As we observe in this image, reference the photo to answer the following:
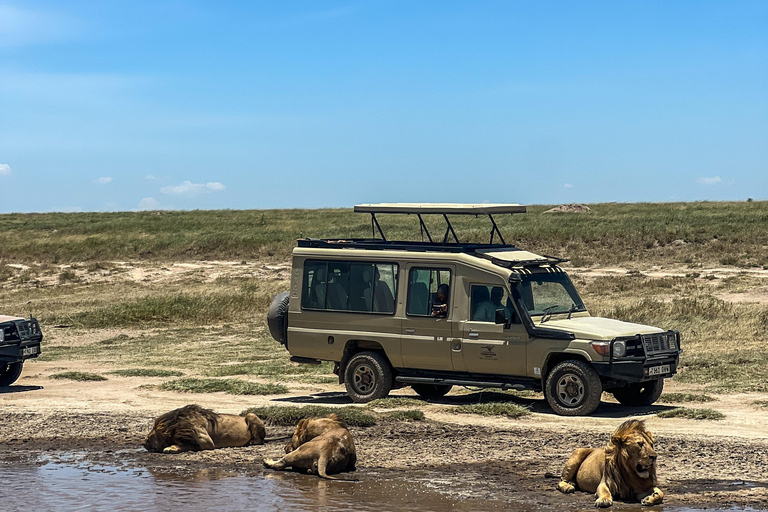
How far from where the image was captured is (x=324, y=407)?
13758 mm

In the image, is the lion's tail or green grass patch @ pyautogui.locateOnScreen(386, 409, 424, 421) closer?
the lion's tail

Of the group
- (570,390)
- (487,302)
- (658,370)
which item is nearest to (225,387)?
(487,302)

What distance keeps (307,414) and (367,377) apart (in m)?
1.96

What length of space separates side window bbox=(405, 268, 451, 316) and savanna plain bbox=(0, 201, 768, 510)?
133 centimetres

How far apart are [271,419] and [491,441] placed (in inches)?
124

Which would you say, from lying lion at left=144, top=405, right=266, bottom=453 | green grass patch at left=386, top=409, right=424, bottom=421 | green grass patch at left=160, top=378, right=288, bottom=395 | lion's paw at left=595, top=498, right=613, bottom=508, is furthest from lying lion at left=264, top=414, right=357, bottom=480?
green grass patch at left=160, top=378, right=288, bottom=395

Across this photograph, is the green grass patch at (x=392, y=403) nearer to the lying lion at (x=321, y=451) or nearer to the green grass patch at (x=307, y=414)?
the green grass patch at (x=307, y=414)

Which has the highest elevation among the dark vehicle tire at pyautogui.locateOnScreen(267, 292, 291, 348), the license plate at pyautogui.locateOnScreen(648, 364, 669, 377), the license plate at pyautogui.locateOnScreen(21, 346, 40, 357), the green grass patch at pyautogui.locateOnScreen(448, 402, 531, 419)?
the dark vehicle tire at pyautogui.locateOnScreen(267, 292, 291, 348)

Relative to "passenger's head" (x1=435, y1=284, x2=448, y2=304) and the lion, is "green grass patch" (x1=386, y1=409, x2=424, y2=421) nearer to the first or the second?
"passenger's head" (x1=435, y1=284, x2=448, y2=304)

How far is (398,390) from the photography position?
1670cm

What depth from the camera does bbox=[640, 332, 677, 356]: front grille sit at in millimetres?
13422

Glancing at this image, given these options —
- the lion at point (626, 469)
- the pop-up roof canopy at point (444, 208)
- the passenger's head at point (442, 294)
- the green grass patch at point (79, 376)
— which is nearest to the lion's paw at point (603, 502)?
the lion at point (626, 469)

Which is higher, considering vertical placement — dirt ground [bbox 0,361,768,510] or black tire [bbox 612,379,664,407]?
black tire [bbox 612,379,664,407]

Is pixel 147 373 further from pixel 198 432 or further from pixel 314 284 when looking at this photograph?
pixel 198 432
